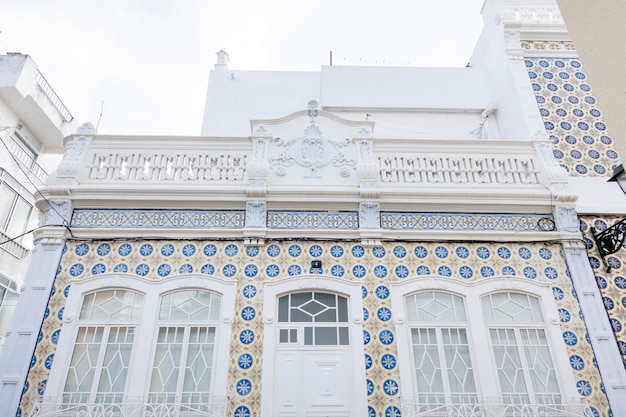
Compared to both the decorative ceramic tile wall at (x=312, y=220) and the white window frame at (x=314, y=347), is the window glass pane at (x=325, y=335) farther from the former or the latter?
the decorative ceramic tile wall at (x=312, y=220)

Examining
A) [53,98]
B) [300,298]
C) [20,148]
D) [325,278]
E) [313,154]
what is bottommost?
[300,298]

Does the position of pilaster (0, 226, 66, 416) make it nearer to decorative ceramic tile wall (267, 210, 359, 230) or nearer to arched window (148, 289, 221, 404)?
arched window (148, 289, 221, 404)

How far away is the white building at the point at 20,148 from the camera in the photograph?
11578 millimetres

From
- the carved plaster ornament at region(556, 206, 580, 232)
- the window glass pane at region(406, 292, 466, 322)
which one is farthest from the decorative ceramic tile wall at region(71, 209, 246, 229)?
the carved plaster ornament at region(556, 206, 580, 232)

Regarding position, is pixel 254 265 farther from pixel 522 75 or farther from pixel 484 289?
pixel 522 75

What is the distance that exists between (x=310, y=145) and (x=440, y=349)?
12.4 feet

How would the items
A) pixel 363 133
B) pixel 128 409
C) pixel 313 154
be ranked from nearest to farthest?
1. pixel 128 409
2. pixel 313 154
3. pixel 363 133

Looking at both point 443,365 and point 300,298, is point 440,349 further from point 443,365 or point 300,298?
point 300,298

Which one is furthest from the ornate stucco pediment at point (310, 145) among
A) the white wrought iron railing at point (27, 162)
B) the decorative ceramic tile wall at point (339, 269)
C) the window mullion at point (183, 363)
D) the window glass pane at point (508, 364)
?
the white wrought iron railing at point (27, 162)

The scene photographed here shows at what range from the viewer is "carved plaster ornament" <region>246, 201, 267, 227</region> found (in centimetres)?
714

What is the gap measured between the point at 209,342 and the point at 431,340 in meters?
3.08

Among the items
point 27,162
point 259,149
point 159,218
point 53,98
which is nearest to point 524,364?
point 259,149

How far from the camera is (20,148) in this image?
1284 centimetres

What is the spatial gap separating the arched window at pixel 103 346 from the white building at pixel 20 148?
5.77m
